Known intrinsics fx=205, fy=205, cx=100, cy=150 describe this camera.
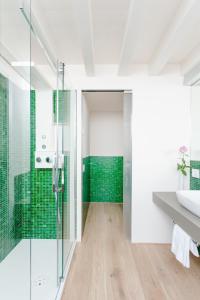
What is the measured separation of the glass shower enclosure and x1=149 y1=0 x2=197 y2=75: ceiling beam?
3.51ft

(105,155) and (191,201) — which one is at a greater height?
(105,155)

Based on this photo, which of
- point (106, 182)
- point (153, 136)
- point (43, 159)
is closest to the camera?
point (43, 159)

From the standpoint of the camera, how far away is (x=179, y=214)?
1.85 metres

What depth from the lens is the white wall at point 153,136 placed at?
9.27 feet

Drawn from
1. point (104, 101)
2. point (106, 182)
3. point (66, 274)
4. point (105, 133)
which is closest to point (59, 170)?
point (66, 274)

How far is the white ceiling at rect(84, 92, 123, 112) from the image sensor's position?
3641 mm

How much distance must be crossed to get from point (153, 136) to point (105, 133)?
2.13 m

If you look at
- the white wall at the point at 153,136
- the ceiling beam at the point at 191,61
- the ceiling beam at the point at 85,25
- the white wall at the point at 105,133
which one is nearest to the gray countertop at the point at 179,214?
the white wall at the point at 153,136

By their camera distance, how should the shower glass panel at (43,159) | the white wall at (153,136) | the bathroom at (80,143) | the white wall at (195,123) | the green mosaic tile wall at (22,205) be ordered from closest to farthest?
1. the bathroom at (80,143)
2. the green mosaic tile wall at (22,205)
3. the shower glass panel at (43,159)
4. the white wall at (195,123)
5. the white wall at (153,136)

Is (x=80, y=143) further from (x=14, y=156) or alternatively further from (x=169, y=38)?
(x=169, y=38)

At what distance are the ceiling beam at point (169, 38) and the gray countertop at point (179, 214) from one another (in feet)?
5.21

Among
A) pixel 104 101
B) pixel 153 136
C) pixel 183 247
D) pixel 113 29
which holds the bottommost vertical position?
pixel 183 247

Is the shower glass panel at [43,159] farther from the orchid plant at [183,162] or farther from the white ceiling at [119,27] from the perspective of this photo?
the orchid plant at [183,162]

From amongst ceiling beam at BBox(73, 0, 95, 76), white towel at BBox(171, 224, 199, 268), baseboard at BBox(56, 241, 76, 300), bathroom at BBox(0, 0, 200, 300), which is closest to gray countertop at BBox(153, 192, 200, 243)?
bathroom at BBox(0, 0, 200, 300)
